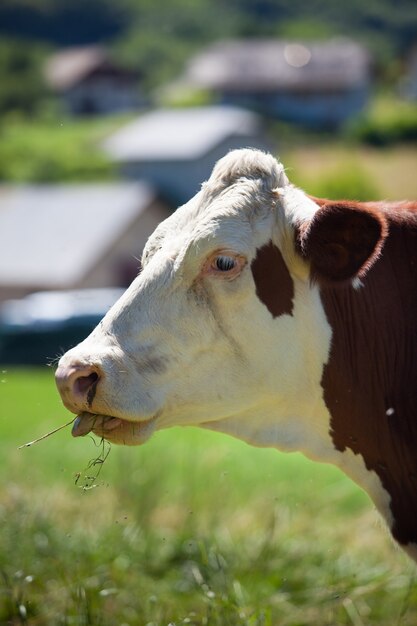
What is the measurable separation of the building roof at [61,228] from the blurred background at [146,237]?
91 millimetres

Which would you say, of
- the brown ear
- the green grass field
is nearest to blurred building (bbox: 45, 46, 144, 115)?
the green grass field

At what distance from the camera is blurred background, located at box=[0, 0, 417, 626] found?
536cm

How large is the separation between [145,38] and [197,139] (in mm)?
74013

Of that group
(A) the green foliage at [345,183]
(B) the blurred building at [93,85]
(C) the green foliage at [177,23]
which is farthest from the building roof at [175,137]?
(C) the green foliage at [177,23]

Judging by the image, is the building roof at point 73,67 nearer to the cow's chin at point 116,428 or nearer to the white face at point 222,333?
the white face at point 222,333

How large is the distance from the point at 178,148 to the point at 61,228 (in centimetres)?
598

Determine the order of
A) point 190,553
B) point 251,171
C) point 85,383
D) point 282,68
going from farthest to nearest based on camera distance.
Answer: point 282,68 < point 190,553 < point 251,171 < point 85,383

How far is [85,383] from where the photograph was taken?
10.5 feet

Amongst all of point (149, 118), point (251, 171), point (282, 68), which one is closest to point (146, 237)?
point (149, 118)

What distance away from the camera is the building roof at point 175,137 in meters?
39.9

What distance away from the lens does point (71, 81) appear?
Answer: 3494 inches

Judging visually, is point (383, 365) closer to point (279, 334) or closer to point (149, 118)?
point (279, 334)

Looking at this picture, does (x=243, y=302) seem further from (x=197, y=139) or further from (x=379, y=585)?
(x=197, y=139)

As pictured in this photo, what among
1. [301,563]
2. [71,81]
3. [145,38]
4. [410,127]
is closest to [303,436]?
[301,563]
